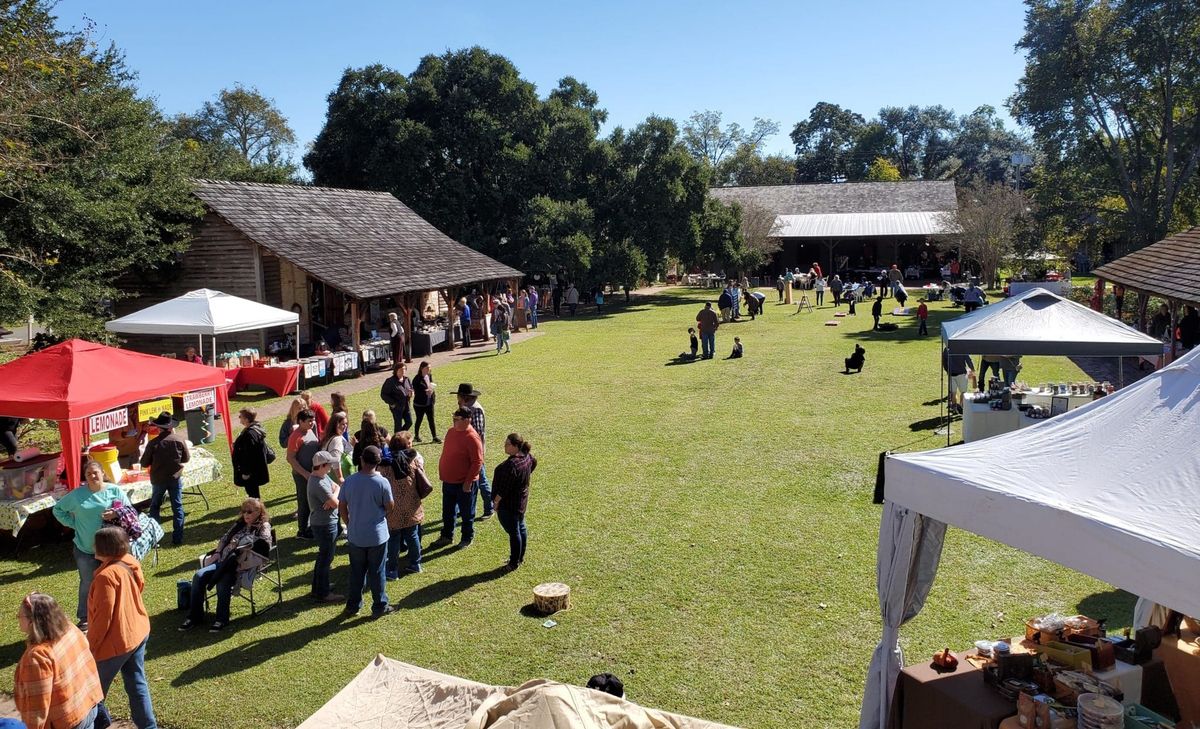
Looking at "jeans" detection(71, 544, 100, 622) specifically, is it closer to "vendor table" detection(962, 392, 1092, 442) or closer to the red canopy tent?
the red canopy tent

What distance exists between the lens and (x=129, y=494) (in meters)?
9.53

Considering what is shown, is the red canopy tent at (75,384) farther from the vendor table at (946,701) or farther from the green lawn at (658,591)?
the vendor table at (946,701)

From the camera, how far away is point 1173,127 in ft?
101

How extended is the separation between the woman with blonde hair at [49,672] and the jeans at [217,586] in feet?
7.90

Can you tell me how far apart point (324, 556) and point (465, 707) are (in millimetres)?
3097

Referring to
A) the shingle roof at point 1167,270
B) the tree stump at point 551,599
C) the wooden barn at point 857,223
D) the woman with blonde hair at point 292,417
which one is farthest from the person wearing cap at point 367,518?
Result: the wooden barn at point 857,223

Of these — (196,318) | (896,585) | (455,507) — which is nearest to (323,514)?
(455,507)

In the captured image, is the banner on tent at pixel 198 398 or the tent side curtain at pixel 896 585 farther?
the banner on tent at pixel 198 398

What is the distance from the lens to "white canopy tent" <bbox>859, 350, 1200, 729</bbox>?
3988 mm

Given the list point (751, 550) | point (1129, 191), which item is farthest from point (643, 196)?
point (751, 550)

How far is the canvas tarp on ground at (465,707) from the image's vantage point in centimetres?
420

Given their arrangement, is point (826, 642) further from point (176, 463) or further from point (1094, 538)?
point (176, 463)

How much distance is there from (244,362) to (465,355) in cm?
629

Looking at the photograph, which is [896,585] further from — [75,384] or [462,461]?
[75,384]
